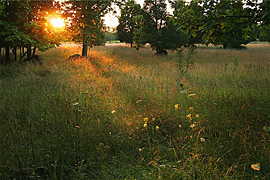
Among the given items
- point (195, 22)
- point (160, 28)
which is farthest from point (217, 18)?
point (160, 28)

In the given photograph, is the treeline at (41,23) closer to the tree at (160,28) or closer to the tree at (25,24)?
the tree at (25,24)

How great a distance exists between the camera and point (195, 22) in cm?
368

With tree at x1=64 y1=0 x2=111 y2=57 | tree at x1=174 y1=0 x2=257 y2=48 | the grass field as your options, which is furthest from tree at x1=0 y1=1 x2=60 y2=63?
tree at x1=174 y1=0 x2=257 y2=48

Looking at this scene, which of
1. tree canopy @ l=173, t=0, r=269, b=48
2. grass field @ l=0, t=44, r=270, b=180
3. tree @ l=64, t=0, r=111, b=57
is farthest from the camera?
tree @ l=64, t=0, r=111, b=57

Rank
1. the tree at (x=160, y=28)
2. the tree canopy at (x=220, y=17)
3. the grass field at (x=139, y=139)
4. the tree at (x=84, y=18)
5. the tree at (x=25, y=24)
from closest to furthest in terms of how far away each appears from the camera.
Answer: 1. the grass field at (x=139, y=139)
2. the tree canopy at (x=220, y=17)
3. the tree at (x=25, y=24)
4. the tree at (x=84, y=18)
5. the tree at (x=160, y=28)

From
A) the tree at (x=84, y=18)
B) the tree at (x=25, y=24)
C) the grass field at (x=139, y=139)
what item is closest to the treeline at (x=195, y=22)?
the grass field at (x=139, y=139)

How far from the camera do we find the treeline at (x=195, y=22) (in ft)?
10.5

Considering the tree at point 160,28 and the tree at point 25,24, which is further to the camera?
the tree at point 160,28

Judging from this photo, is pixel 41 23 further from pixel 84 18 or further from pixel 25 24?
pixel 84 18

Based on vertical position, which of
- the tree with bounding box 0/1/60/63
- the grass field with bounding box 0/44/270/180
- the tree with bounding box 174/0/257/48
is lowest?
the grass field with bounding box 0/44/270/180

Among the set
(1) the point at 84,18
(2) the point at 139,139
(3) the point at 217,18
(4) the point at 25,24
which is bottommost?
(2) the point at 139,139

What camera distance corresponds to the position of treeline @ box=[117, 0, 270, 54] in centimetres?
319

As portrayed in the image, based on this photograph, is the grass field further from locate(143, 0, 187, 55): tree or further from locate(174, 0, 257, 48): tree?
locate(143, 0, 187, 55): tree

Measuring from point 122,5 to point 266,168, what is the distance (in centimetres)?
1498
